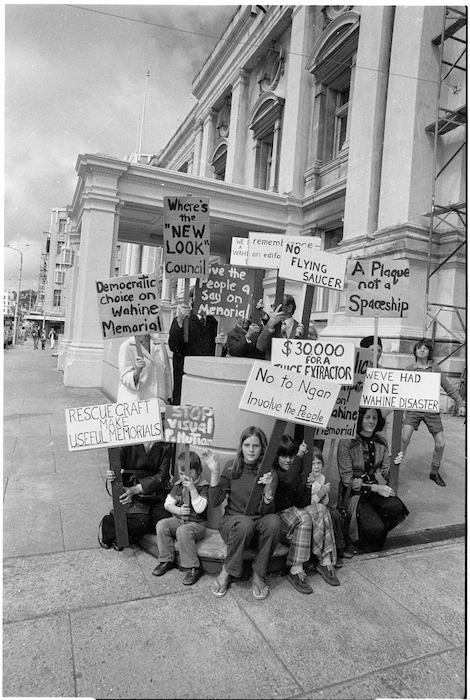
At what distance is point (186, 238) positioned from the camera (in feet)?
16.5

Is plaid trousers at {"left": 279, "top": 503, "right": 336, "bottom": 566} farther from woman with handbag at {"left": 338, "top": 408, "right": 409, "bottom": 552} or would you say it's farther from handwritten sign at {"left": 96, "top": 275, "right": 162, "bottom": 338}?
handwritten sign at {"left": 96, "top": 275, "right": 162, "bottom": 338}

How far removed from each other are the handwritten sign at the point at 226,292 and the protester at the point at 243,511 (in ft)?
8.78

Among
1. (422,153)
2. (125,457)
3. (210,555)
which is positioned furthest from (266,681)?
(422,153)

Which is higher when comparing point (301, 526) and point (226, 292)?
point (226, 292)

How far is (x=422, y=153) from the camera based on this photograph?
10.7m

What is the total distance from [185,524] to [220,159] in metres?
21.7

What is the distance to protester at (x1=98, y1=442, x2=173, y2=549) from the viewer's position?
358 cm

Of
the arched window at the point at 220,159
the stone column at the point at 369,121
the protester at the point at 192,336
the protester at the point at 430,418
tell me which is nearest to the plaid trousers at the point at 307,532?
the protester at the point at 430,418

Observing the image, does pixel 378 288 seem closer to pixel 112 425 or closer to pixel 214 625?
pixel 112 425

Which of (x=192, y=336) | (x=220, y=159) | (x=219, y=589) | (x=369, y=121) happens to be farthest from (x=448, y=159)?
(x=220, y=159)

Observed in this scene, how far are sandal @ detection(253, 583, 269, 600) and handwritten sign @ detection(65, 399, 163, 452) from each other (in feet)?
3.95

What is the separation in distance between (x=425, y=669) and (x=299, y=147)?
15646 mm

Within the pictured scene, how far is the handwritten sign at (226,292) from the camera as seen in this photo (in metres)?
5.87

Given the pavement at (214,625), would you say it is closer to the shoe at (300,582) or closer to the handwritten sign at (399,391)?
the shoe at (300,582)
